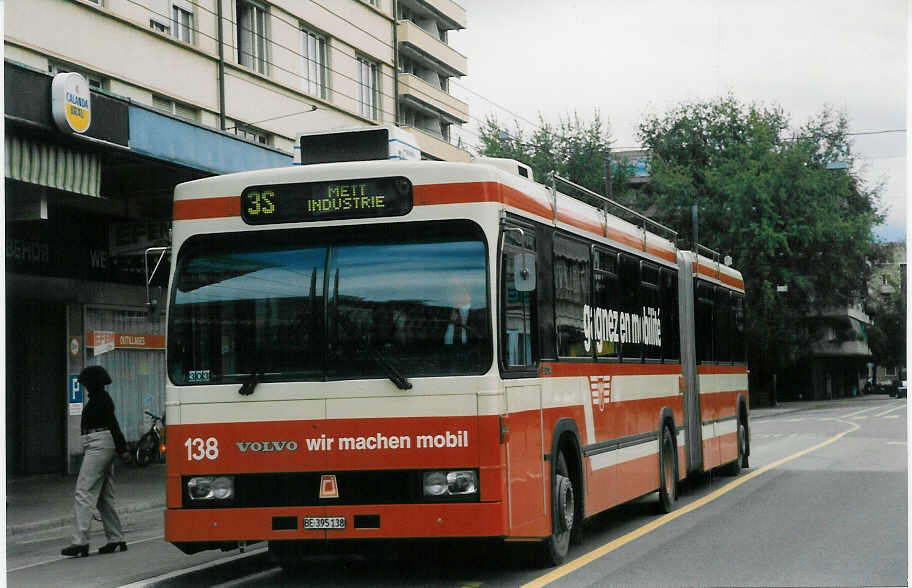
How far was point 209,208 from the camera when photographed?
959 cm

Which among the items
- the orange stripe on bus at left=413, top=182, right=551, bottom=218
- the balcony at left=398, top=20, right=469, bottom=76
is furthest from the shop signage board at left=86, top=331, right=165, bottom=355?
the balcony at left=398, top=20, right=469, bottom=76

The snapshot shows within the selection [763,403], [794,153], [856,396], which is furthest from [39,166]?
[856,396]

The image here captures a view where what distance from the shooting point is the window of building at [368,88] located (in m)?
37.7

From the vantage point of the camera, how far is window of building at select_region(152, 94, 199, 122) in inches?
1019

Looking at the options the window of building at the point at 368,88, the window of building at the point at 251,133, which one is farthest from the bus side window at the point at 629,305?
the window of building at the point at 368,88

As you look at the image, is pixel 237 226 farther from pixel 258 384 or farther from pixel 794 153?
pixel 794 153

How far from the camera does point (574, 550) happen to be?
11.5 metres

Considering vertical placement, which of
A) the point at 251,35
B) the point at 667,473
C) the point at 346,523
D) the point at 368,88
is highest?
the point at 368,88

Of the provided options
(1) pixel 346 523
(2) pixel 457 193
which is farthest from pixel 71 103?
(1) pixel 346 523

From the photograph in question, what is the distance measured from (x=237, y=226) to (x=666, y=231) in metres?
8.07

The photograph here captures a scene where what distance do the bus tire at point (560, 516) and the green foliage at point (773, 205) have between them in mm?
44792

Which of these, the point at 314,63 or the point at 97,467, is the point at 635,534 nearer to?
the point at 97,467

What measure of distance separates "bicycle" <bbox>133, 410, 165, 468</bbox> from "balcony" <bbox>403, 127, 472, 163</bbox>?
2642cm

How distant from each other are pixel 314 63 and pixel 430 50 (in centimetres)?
2314
